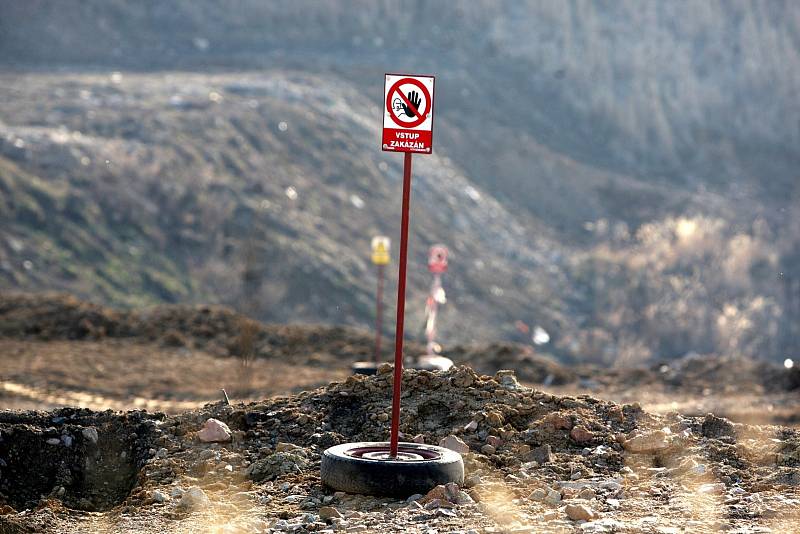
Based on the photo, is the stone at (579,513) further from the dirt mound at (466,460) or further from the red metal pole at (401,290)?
the red metal pole at (401,290)

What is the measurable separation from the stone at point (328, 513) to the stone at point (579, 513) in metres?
1.47

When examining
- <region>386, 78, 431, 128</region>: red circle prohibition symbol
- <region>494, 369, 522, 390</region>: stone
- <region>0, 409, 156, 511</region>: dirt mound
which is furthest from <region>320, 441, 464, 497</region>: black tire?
<region>494, 369, 522, 390</region>: stone

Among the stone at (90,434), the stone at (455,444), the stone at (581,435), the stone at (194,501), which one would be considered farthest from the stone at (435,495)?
the stone at (90,434)

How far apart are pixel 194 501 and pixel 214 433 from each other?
4.56 ft

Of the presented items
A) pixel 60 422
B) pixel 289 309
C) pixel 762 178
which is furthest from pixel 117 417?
pixel 762 178

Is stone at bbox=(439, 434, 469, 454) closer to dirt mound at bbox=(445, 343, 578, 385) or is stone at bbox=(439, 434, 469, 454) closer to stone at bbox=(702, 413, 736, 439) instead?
stone at bbox=(702, 413, 736, 439)

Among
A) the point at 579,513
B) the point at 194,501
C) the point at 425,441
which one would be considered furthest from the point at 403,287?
the point at 194,501

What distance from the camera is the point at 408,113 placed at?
7746 millimetres

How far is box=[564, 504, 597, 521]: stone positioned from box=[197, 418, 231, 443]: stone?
10.5 ft

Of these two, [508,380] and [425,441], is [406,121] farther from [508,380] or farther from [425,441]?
[508,380]

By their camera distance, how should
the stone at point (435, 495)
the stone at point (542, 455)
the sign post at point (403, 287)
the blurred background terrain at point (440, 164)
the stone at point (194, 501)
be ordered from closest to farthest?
the stone at point (435, 495) < the sign post at point (403, 287) < the stone at point (194, 501) < the stone at point (542, 455) < the blurred background terrain at point (440, 164)

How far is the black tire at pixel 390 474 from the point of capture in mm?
7734

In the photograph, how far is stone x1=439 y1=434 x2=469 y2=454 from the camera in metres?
8.83

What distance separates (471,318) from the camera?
31719 millimetres
